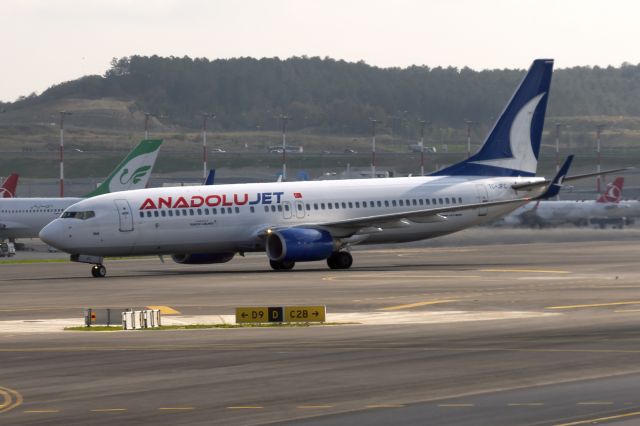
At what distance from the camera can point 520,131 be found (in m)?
73.1

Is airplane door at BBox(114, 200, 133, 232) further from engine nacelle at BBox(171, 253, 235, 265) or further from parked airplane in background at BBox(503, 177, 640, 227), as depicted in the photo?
parked airplane in background at BBox(503, 177, 640, 227)

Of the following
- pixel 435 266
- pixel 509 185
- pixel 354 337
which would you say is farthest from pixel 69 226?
pixel 354 337

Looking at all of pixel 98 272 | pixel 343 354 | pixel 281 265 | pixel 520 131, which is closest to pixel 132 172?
pixel 520 131

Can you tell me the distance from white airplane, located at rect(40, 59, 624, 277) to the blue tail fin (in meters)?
0.05

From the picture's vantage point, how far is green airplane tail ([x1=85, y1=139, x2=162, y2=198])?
100500 mm

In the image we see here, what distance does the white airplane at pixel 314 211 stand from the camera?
2464 inches

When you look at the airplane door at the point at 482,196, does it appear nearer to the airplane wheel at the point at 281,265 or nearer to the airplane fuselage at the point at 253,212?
the airplane fuselage at the point at 253,212

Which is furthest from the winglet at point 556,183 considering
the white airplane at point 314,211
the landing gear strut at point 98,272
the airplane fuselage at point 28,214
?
the airplane fuselage at point 28,214

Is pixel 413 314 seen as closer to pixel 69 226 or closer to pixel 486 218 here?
pixel 69 226

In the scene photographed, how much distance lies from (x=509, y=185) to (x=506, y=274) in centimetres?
1120

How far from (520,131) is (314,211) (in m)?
13.6

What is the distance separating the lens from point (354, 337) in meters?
33.8

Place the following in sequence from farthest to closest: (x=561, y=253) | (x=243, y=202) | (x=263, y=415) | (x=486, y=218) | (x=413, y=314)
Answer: (x=561, y=253), (x=486, y=218), (x=243, y=202), (x=413, y=314), (x=263, y=415)

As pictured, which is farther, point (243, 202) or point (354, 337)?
point (243, 202)
